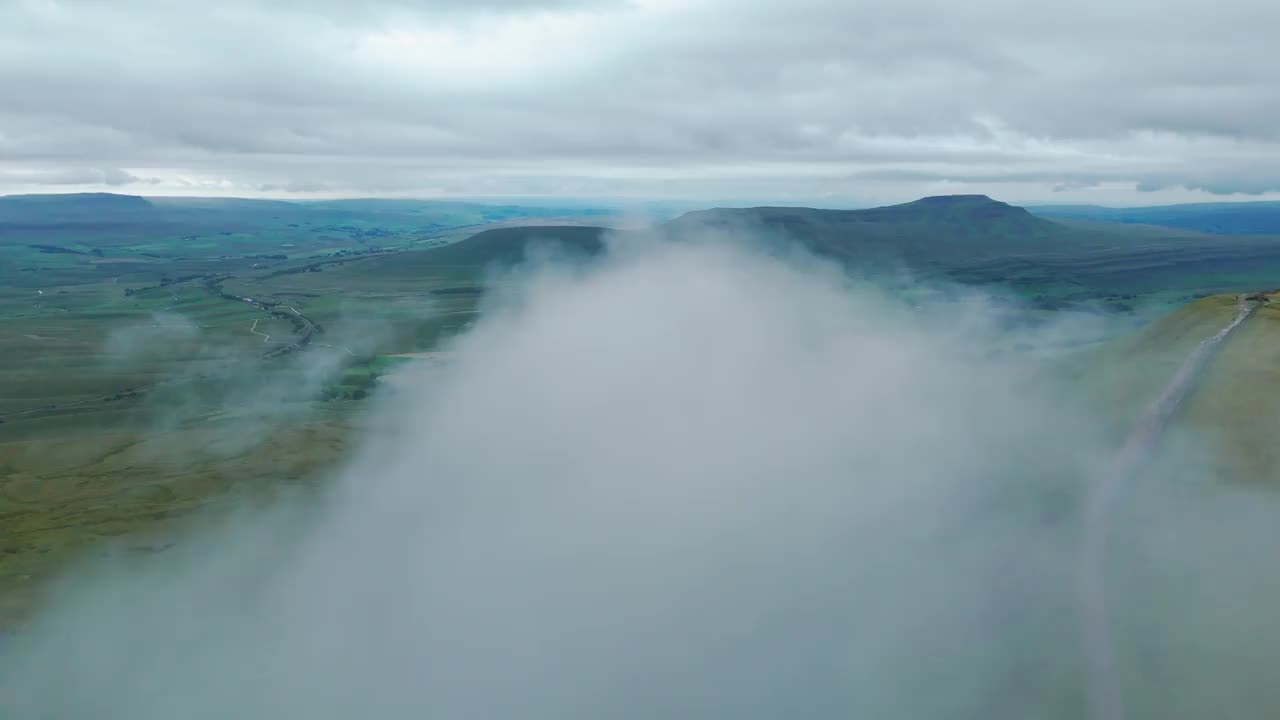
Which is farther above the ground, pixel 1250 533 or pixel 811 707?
pixel 1250 533

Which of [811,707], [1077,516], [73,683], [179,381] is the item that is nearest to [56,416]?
[179,381]

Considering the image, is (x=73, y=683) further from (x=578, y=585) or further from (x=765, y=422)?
(x=765, y=422)

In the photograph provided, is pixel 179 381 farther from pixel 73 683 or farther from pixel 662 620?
pixel 662 620

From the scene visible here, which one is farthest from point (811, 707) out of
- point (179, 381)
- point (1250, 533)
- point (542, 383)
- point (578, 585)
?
point (179, 381)

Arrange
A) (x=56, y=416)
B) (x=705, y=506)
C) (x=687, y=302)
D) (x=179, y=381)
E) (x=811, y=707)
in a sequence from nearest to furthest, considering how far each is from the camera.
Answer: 1. (x=811, y=707)
2. (x=705, y=506)
3. (x=56, y=416)
4. (x=179, y=381)
5. (x=687, y=302)

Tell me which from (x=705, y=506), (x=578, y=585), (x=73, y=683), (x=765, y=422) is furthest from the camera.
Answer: (x=765, y=422)

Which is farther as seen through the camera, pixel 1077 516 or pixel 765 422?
pixel 765 422
